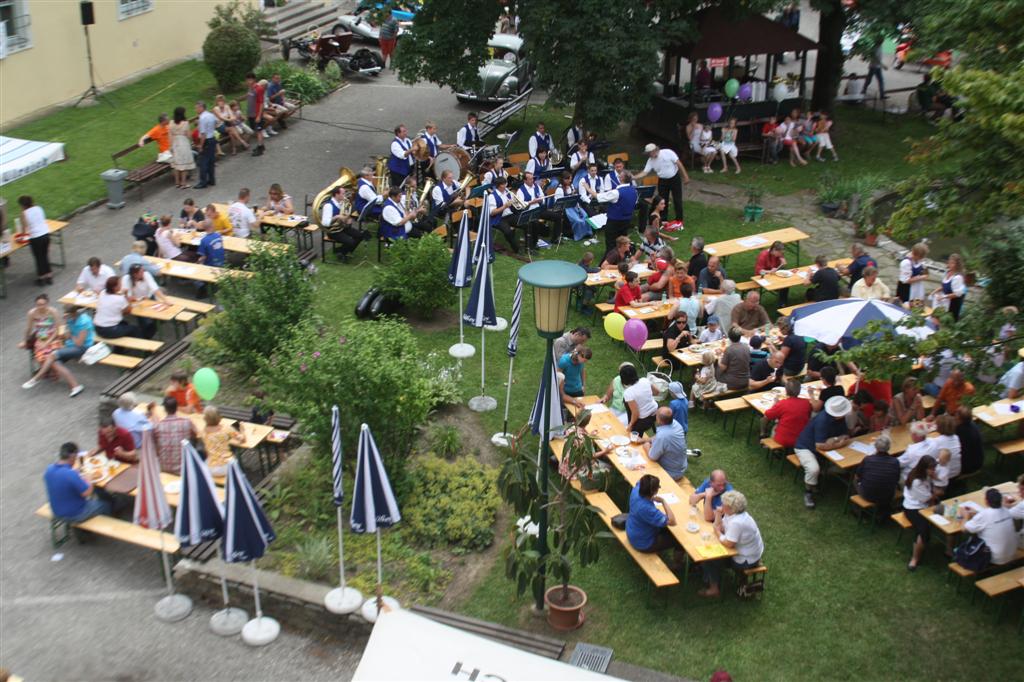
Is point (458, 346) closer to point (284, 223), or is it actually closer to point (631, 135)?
point (284, 223)

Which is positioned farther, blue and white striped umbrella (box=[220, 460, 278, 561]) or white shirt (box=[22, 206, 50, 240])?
white shirt (box=[22, 206, 50, 240])

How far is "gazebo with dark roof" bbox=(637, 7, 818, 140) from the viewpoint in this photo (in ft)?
74.8

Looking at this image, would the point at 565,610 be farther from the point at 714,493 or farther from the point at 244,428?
the point at 244,428

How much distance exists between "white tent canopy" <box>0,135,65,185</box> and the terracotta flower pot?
34.4 feet

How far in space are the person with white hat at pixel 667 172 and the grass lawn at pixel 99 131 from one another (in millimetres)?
10519

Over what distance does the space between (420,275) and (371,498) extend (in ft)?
20.9

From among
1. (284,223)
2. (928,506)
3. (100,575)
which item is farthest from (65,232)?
(928,506)

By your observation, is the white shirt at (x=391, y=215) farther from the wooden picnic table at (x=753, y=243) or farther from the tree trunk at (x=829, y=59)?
the tree trunk at (x=829, y=59)

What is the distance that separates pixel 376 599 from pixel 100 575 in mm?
3341

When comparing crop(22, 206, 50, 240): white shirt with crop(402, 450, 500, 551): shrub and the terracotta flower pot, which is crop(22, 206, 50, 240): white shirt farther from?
the terracotta flower pot

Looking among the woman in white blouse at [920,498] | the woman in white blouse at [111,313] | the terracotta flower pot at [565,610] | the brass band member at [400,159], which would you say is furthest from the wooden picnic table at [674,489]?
the brass band member at [400,159]

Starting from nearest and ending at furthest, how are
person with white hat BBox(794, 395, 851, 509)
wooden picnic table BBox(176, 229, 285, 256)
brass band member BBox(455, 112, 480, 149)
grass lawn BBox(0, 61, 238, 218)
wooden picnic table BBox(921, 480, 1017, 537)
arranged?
wooden picnic table BBox(921, 480, 1017, 537) < person with white hat BBox(794, 395, 851, 509) < wooden picnic table BBox(176, 229, 285, 256) < grass lawn BBox(0, 61, 238, 218) < brass band member BBox(455, 112, 480, 149)

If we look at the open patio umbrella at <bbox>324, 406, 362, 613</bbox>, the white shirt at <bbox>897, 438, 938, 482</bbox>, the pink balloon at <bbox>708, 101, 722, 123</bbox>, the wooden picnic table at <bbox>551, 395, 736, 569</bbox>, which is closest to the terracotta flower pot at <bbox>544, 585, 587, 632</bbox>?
the wooden picnic table at <bbox>551, 395, 736, 569</bbox>

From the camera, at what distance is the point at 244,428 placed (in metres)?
12.6
